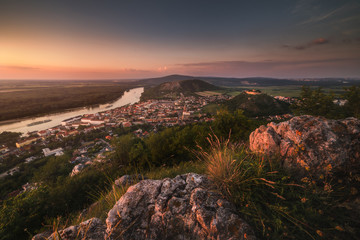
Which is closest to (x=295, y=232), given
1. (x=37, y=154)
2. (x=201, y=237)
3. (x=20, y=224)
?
(x=201, y=237)

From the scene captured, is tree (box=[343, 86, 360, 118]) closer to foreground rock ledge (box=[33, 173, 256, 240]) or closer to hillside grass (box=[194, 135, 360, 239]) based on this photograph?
hillside grass (box=[194, 135, 360, 239])

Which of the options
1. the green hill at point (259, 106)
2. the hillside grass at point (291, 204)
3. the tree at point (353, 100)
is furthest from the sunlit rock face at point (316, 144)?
the green hill at point (259, 106)

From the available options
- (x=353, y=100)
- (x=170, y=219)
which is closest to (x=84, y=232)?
(x=170, y=219)

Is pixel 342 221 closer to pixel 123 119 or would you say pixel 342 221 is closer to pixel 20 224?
pixel 20 224

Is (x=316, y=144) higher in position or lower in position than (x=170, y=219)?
higher

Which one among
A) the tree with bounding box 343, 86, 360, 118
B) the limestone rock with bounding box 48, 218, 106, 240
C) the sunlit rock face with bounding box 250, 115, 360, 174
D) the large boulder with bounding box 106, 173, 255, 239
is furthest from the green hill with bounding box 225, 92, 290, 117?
the limestone rock with bounding box 48, 218, 106, 240

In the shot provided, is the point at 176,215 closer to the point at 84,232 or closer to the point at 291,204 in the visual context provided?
the point at 84,232
